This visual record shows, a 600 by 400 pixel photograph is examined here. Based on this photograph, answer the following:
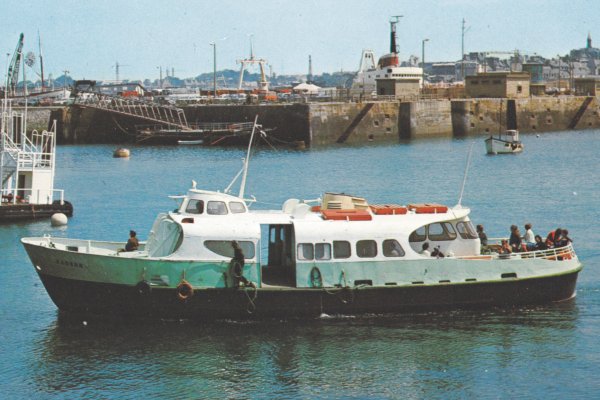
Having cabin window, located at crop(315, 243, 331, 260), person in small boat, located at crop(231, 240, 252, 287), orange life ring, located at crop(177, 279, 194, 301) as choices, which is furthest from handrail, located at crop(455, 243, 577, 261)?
orange life ring, located at crop(177, 279, 194, 301)

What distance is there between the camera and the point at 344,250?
28.2 m

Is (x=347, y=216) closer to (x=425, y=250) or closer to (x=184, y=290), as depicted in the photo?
(x=425, y=250)

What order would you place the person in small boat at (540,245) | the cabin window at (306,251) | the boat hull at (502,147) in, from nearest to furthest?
the cabin window at (306,251), the person in small boat at (540,245), the boat hull at (502,147)

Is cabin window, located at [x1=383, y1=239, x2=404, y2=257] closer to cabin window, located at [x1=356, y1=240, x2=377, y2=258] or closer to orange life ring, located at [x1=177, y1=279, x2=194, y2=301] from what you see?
cabin window, located at [x1=356, y1=240, x2=377, y2=258]

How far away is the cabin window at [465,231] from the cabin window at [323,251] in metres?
3.97

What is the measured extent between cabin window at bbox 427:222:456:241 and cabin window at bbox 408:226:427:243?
0.71 feet

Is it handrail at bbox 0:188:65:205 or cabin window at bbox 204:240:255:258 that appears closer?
cabin window at bbox 204:240:255:258

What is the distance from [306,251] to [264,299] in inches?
67.1

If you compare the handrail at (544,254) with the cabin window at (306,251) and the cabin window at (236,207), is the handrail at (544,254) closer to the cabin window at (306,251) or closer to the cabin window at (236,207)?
the cabin window at (306,251)

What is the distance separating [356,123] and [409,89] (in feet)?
53.7

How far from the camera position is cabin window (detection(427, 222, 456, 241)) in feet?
96.5

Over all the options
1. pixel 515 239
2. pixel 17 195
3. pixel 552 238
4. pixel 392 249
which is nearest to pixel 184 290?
pixel 392 249

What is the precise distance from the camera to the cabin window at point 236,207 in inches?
1135

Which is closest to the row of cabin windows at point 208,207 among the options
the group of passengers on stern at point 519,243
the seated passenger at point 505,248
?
the group of passengers on stern at point 519,243
